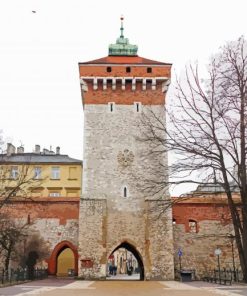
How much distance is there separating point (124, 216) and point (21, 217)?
21.5 feet

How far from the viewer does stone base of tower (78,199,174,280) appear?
26.1 m

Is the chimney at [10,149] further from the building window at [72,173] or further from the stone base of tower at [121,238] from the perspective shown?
the stone base of tower at [121,238]

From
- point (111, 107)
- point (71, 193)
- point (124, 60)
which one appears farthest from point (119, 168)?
point (71, 193)

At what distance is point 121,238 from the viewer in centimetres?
2692

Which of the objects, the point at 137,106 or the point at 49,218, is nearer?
the point at 49,218

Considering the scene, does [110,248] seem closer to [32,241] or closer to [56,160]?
[32,241]

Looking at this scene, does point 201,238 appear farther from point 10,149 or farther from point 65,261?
point 10,149

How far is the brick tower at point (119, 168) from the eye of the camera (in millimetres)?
A: 26453

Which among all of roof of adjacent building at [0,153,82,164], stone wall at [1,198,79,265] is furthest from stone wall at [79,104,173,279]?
roof of adjacent building at [0,153,82,164]

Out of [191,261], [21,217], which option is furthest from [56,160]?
[191,261]

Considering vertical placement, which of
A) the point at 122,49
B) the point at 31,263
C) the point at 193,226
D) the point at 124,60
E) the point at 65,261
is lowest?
the point at 31,263

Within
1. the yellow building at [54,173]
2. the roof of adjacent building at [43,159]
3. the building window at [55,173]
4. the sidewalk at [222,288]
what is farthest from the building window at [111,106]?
the building window at [55,173]

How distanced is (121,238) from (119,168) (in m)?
4.32

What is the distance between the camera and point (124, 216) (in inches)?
1080
